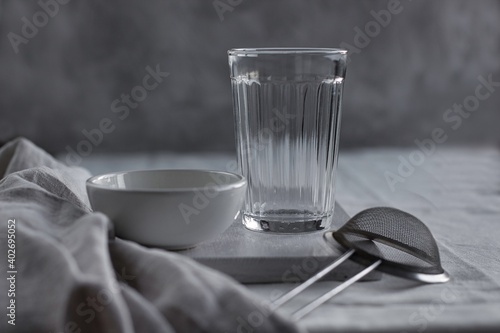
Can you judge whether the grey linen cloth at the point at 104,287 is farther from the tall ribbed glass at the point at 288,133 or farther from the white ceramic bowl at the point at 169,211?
the tall ribbed glass at the point at 288,133

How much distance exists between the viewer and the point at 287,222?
2.06 feet

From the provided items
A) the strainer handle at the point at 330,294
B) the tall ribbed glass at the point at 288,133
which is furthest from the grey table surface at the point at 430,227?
the tall ribbed glass at the point at 288,133

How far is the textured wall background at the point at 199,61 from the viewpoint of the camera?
1.68 m

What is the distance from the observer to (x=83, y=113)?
172 cm

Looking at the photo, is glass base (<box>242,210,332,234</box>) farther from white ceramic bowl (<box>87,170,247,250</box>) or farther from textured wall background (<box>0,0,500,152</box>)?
textured wall background (<box>0,0,500,152</box>)

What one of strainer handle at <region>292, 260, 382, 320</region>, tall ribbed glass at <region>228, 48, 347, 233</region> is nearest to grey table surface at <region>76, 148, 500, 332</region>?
strainer handle at <region>292, 260, 382, 320</region>

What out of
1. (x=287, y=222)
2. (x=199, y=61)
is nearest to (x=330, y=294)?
(x=287, y=222)

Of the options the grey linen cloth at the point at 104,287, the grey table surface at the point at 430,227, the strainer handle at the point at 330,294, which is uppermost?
the grey linen cloth at the point at 104,287

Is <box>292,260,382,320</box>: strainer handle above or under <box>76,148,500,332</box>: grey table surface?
above

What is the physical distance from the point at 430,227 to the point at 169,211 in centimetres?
39

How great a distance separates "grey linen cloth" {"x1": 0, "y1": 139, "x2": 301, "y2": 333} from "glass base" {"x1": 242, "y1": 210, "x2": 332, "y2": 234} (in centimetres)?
16

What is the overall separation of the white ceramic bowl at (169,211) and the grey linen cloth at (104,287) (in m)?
0.03

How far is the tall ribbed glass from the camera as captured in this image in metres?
0.63

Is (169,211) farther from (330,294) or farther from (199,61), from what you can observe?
(199,61)
